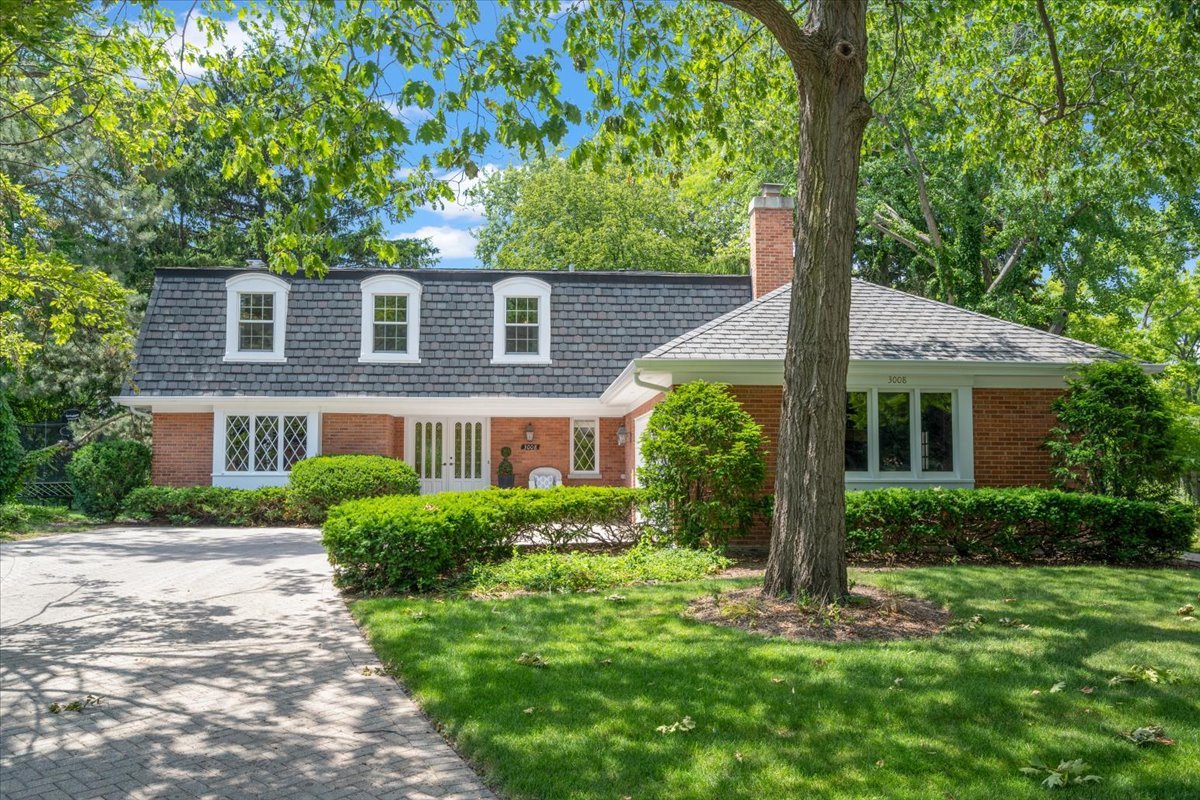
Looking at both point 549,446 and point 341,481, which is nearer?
point 341,481

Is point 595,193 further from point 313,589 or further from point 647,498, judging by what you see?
point 313,589

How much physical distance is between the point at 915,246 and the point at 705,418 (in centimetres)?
1926

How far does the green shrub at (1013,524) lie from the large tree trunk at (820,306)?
3.61 meters

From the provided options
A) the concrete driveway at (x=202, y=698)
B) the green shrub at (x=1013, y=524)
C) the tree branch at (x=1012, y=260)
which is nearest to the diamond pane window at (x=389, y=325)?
the concrete driveway at (x=202, y=698)

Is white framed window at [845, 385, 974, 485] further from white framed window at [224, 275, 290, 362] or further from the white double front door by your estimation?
white framed window at [224, 275, 290, 362]

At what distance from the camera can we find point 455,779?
429 cm

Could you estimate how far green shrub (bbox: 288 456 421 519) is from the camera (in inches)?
653

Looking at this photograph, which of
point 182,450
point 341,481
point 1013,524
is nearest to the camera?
point 1013,524

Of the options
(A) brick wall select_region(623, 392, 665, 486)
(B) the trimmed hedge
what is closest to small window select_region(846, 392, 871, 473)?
(B) the trimmed hedge

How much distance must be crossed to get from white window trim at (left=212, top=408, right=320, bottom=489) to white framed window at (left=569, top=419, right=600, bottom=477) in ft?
18.7

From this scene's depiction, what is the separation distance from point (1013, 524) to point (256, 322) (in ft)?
52.9

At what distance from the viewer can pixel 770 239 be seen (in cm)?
1848

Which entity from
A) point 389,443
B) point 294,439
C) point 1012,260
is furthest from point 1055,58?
point 1012,260

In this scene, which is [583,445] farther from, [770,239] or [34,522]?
[34,522]
